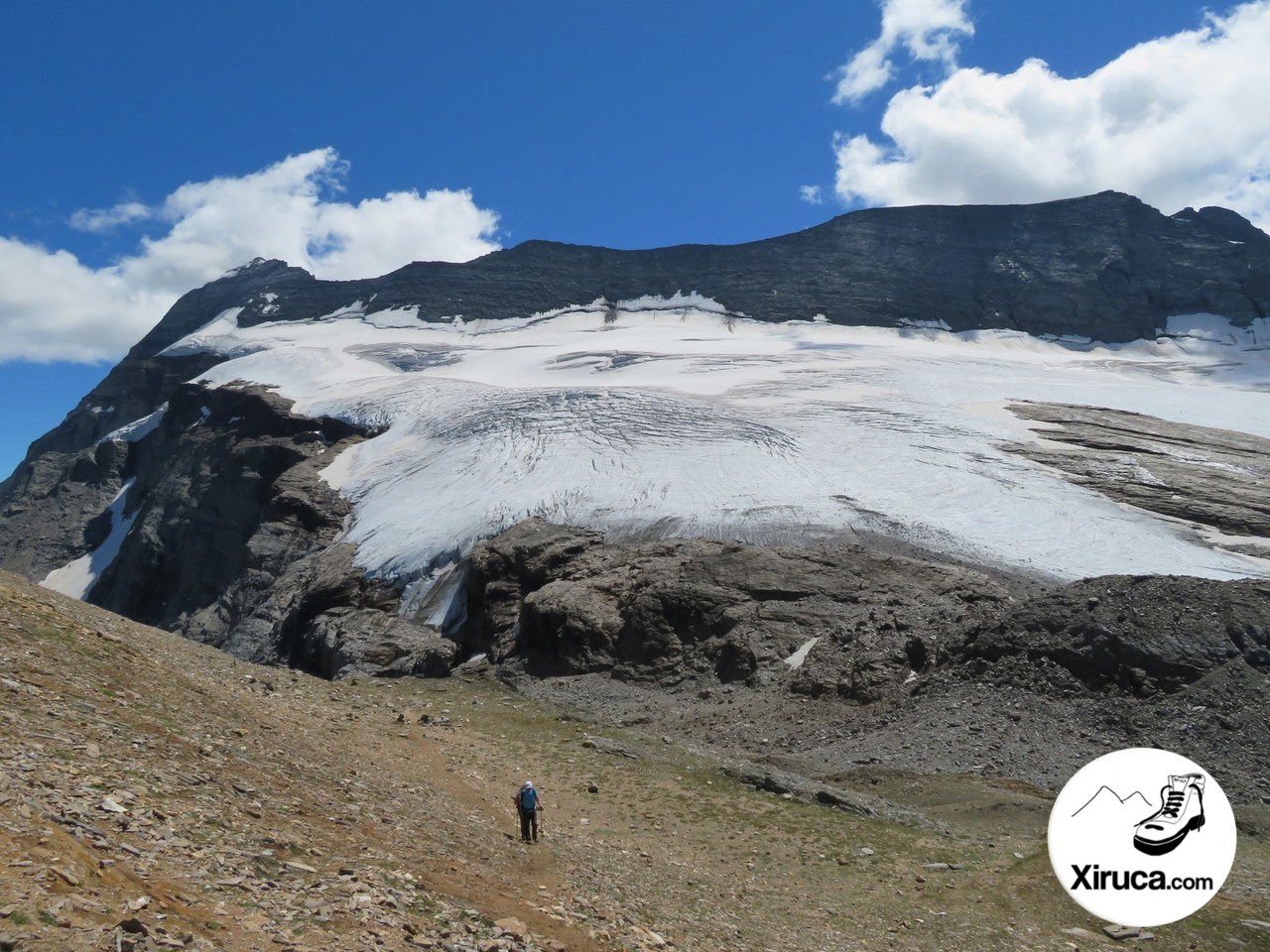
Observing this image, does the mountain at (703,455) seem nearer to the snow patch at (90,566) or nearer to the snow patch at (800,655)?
the snow patch at (800,655)

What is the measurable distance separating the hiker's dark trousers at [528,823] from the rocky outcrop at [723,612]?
563 inches

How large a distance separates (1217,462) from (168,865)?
57507mm

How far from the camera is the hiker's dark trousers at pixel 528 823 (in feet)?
53.7

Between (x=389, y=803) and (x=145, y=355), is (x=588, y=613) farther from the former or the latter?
(x=145, y=355)

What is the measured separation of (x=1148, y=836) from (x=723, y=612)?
73.2 ft

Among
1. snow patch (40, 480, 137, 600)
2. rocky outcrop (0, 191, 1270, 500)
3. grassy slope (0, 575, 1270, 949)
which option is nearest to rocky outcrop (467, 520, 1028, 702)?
grassy slope (0, 575, 1270, 949)

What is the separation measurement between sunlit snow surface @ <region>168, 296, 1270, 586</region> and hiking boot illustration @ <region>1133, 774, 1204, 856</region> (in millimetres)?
26026

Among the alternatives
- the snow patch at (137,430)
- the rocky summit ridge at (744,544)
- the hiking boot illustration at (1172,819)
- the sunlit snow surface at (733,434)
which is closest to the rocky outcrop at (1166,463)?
the rocky summit ridge at (744,544)

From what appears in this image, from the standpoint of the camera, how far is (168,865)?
9.48 meters

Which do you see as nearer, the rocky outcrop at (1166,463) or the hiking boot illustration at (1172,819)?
the hiking boot illustration at (1172,819)

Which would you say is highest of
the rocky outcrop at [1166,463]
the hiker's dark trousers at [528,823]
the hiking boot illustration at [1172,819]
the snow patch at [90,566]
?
the rocky outcrop at [1166,463]

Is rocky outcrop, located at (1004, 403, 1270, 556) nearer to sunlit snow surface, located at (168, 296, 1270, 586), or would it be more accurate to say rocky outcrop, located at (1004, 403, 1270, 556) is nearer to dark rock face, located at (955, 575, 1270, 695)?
sunlit snow surface, located at (168, 296, 1270, 586)

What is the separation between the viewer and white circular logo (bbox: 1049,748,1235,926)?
41.5 feet

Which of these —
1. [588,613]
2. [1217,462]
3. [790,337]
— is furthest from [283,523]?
[790,337]
